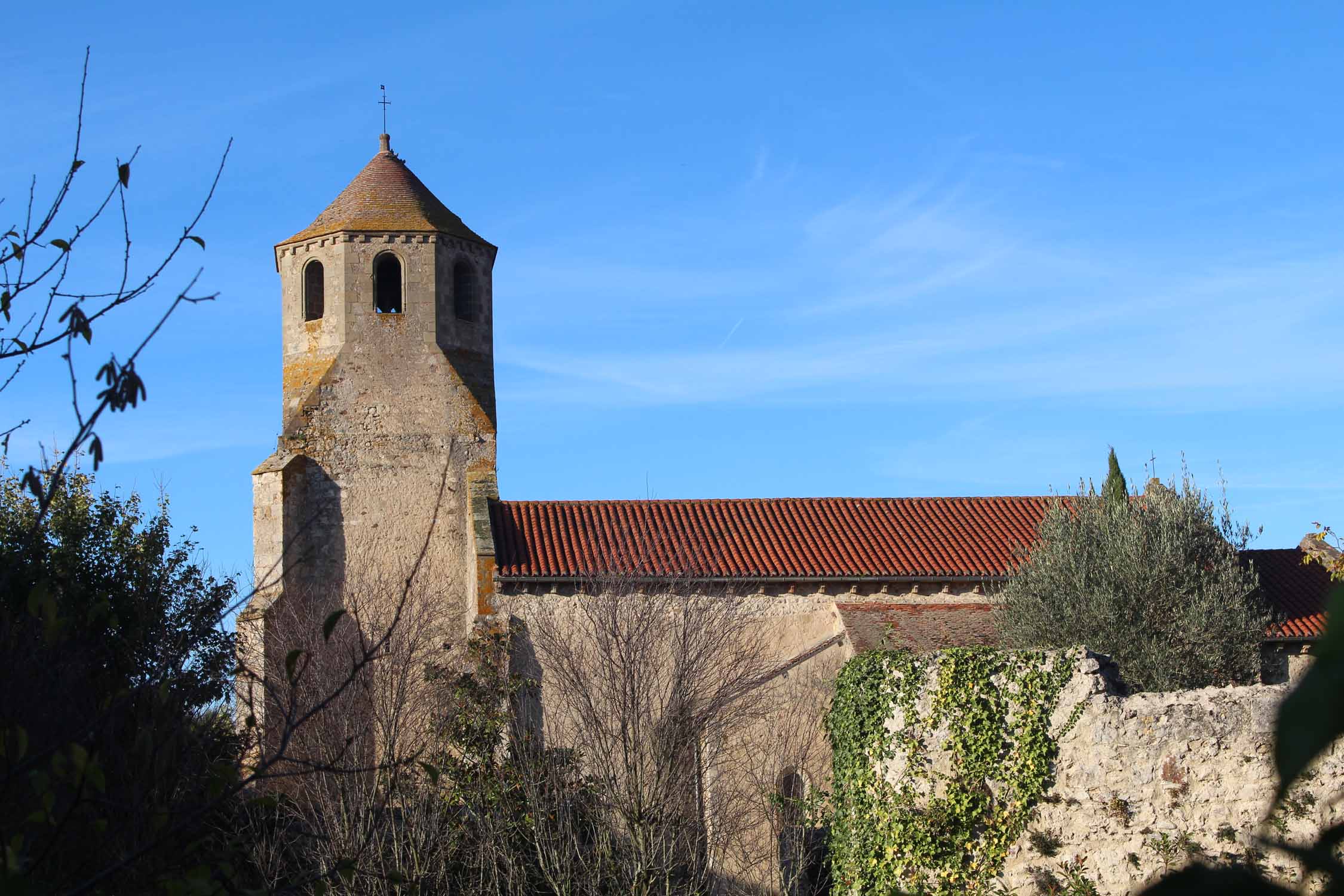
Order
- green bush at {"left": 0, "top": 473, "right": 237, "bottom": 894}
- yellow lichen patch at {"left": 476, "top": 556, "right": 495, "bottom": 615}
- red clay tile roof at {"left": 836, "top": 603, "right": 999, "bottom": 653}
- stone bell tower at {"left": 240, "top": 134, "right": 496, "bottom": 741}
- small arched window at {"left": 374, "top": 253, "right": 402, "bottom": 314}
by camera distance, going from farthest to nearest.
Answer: small arched window at {"left": 374, "top": 253, "right": 402, "bottom": 314} → stone bell tower at {"left": 240, "top": 134, "right": 496, "bottom": 741} → yellow lichen patch at {"left": 476, "top": 556, "right": 495, "bottom": 615} → red clay tile roof at {"left": 836, "top": 603, "right": 999, "bottom": 653} → green bush at {"left": 0, "top": 473, "right": 237, "bottom": 894}

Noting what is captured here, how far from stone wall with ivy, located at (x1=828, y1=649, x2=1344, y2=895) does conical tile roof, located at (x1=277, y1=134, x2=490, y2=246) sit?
14839 mm

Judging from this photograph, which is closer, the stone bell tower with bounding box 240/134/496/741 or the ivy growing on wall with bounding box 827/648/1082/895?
the ivy growing on wall with bounding box 827/648/1082/895

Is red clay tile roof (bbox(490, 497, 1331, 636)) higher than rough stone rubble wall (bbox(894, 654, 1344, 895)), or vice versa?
red clay tile roof (bbox(490, 497, 1331, 636))

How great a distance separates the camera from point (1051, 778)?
39.4ft

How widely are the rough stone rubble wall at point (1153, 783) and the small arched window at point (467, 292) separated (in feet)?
52.8

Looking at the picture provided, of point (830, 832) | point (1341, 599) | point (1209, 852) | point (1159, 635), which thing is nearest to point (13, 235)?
point (1341, 599)

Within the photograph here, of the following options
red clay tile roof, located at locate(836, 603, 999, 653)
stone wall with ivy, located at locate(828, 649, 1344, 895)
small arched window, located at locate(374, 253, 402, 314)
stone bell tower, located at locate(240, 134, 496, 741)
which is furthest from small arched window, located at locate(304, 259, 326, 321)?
stone wall with ivy, located at locate(828, 649, 1344, 895)

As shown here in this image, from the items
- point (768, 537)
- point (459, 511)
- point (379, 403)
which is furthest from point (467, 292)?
point (768, 537)

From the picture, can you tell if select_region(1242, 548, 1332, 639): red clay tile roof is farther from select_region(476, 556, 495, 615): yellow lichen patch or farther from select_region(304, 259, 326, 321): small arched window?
select_region(304, 259, 326, 321): small arched window

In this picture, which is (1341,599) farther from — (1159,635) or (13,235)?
(1159,635)

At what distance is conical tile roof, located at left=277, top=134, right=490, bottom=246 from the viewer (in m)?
24.9

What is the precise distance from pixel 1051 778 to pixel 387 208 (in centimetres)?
1774

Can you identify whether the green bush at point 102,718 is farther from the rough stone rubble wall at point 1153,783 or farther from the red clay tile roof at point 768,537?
the rough stone rubble wall at point 1153,783

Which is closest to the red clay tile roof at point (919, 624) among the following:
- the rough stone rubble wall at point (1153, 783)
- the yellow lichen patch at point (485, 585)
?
the yellow lichen patch at point (485, 585)
